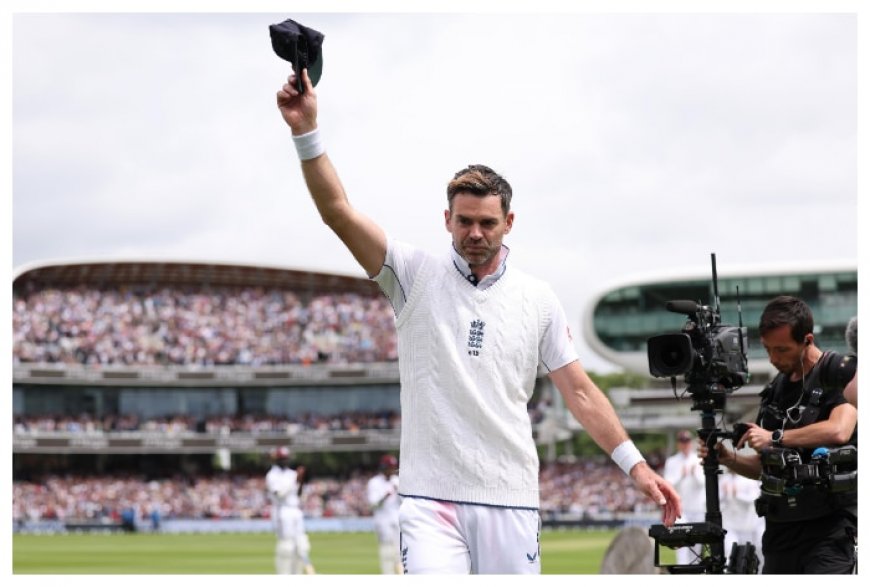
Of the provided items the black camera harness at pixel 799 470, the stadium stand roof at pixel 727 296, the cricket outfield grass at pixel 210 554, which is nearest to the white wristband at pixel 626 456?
the black camera harness at pixel 799 470

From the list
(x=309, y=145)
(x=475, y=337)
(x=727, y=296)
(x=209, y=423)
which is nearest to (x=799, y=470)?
(x=475, y=337)

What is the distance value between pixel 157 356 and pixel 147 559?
37.4m

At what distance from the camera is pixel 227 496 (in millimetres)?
60188

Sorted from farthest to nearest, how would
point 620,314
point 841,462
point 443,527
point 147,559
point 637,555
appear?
point 620,314
point 147,559
point 637,555
point 841,462
point 443,527

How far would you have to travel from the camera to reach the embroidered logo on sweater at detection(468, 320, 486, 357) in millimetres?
5500

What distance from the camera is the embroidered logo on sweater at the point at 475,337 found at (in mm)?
5500

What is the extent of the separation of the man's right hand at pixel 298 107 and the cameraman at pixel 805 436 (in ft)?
10.2

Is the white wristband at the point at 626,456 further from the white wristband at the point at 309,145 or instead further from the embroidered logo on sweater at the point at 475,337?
the white wristband at the point at 309,145

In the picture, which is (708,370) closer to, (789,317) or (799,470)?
(789,317)

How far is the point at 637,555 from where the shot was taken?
42.6 ft

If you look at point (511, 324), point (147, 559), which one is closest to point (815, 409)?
point (511, 324)

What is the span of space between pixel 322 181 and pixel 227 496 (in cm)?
Answer: 5667

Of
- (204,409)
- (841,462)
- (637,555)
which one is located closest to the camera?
(841,462)

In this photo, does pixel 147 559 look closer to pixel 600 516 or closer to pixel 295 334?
pixel 600 516
